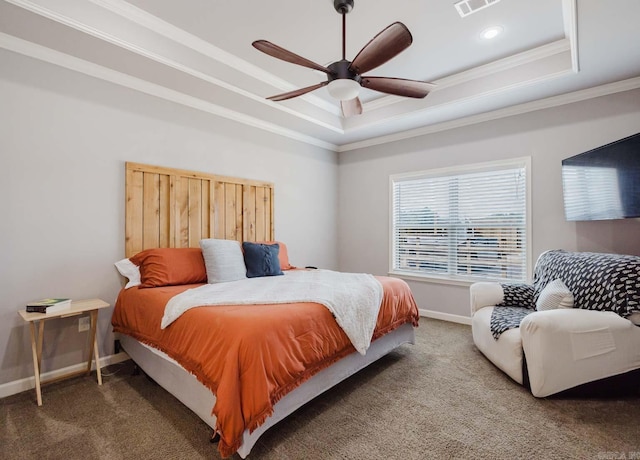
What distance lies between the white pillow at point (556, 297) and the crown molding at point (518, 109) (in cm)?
205

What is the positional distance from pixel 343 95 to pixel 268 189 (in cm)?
226

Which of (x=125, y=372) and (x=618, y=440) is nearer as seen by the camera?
(x=618, y=440)

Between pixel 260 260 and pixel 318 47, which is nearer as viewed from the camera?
pixel 318 47

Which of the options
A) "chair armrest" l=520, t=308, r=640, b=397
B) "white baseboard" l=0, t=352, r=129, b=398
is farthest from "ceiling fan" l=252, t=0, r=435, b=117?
"white baseboard" l=0, t=352, r=129, b=398

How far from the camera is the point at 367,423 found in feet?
6.54

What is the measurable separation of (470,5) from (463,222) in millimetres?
2511

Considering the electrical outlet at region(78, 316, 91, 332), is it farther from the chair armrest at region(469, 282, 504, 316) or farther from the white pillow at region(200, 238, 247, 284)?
the chair armrest at region(469, 282, 504, 316)

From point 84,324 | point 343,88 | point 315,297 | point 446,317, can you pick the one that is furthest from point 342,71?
point 446,317

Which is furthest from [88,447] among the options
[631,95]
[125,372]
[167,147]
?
[631,95]

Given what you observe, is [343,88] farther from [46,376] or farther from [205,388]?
[46,376]

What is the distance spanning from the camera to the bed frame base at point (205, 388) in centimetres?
178

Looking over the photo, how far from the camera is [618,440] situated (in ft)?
5.83

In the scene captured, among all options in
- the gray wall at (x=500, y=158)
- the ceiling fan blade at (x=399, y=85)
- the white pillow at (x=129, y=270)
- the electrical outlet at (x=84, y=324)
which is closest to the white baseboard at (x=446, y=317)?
the gray wall at (x=500, y=158)

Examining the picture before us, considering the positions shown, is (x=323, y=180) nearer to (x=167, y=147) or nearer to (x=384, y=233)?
(x=384, y=233)
